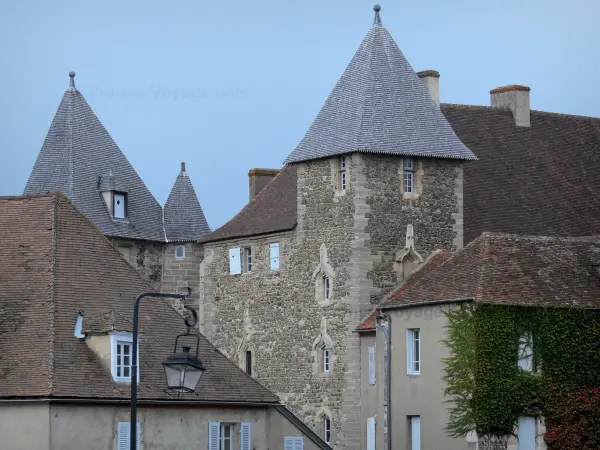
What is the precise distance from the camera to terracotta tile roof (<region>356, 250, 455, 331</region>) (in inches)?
2160

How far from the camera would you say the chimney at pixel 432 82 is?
201ft

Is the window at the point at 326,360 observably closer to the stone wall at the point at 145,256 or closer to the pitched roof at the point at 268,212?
the pitched roof at the point at 268,212

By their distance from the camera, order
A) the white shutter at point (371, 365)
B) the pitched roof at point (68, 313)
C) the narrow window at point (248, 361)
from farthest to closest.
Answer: the narrow window at point (248, 361) < the white shutter at point (371, 365) < the pitched roof at point (68, 313)

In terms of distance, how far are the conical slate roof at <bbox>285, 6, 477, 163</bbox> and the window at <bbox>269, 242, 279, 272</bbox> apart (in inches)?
114

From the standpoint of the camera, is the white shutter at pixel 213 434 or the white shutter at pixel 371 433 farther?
the white shutter at pixel 371 433

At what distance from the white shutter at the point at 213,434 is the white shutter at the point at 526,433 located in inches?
401

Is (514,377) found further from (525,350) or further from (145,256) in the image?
(145,256)

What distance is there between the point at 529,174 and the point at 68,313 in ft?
81.3

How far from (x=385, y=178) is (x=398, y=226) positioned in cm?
142

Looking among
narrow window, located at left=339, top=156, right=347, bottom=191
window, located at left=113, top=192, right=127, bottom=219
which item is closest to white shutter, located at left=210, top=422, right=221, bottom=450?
narrow window, located at left=339, top=156, right=347, bottom=191

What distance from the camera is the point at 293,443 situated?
4388cm

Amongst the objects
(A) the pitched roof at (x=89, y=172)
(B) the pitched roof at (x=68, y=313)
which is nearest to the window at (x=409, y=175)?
(A) the pitched roof at (x=89, y=172)

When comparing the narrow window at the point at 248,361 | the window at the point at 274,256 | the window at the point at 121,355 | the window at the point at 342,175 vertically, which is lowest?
the window at the point at 121,355

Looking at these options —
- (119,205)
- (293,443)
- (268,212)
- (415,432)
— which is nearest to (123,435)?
(293,443)
